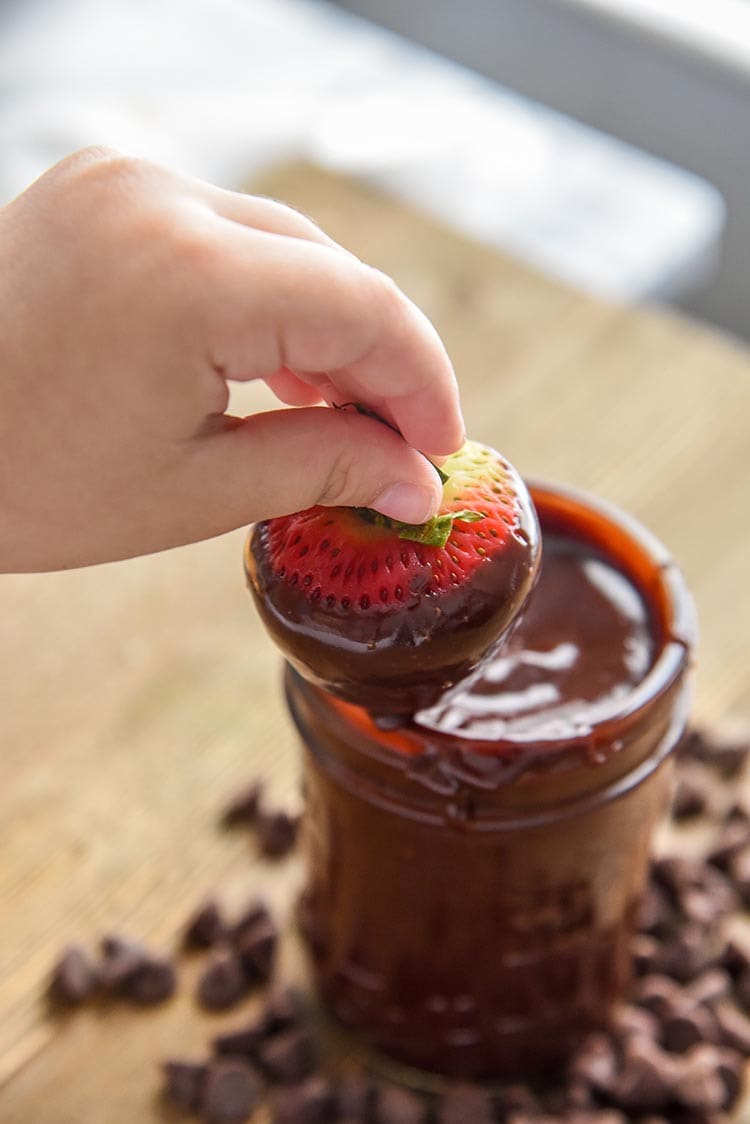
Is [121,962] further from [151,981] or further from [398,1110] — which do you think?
[398,1110]

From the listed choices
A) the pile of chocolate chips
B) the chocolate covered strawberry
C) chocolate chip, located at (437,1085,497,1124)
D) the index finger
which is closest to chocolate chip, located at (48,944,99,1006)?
the pile of chocolate chips

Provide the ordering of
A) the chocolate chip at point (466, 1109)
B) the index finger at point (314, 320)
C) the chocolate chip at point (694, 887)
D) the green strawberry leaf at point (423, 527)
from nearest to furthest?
the index finger at point (314, 320)
the green strawberry leaf at point (423, 527)
the chocolate chip at point (466, 1109)
the chocolate chip at point (694, 887)

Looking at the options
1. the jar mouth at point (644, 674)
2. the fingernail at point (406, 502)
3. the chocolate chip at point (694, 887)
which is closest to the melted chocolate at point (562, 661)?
the jar mouth at point (644, 674)

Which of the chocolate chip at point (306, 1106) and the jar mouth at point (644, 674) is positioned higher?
the jar mouth at point (644, 674)

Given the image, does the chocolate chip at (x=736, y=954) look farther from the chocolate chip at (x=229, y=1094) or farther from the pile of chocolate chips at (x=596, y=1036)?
the chocolate chip at (x=229, y=1094)

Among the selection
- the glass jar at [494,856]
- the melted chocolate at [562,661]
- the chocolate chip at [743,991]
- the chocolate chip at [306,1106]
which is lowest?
the chocolate chip at [306,1106]

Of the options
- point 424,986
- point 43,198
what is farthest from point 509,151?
point 43,198

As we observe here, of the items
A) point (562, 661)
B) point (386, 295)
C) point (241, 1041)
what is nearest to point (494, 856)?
point (562, 661)
